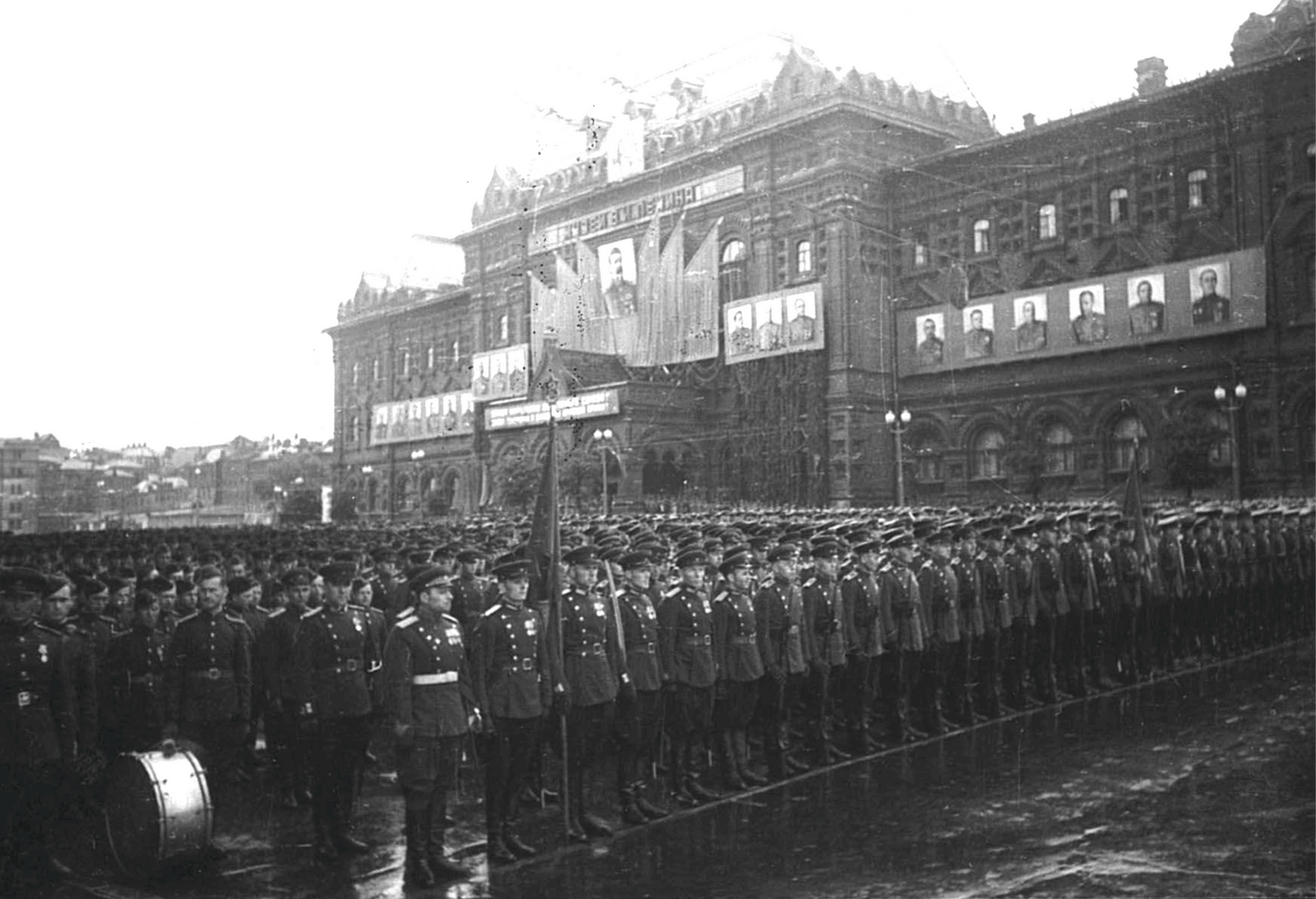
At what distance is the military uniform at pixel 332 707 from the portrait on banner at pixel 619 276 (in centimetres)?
3280

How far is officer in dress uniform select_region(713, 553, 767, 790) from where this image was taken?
27.9 ft

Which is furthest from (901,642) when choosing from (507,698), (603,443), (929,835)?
(603,443)

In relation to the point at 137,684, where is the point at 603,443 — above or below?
above

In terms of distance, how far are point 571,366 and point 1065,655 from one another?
28.1 m

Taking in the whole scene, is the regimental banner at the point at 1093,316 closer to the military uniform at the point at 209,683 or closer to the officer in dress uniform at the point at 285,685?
the officer in dress uniform at the point at 285,685

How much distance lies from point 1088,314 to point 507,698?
85.5ft

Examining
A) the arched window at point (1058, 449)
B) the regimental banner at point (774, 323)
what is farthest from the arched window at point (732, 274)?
the arched window at point (1058, 449)

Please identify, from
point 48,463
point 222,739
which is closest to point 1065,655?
point 222,739

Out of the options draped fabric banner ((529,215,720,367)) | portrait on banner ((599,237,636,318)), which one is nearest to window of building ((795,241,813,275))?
draped fabric banner ((529,215,720,367))

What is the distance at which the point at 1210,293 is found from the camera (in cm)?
2777

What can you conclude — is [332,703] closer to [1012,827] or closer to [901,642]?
[1012,827]

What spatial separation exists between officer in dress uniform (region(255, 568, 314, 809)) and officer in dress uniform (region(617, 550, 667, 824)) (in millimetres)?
2158

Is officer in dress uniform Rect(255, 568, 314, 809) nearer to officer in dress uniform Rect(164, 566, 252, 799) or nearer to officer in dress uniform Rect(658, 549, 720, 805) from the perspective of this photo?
officer in dress uniform Rect(164, 566, 252, 799)

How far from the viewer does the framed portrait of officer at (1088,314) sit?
2953 cm
